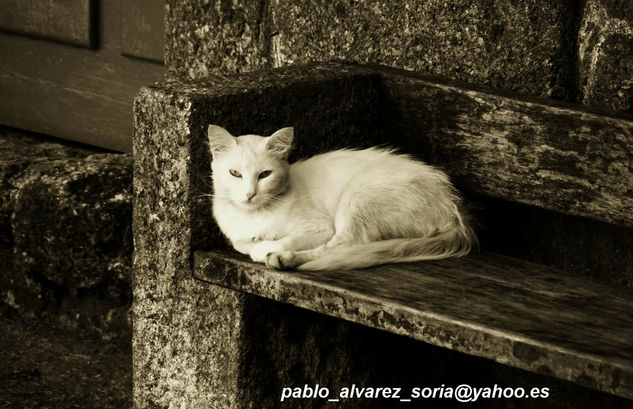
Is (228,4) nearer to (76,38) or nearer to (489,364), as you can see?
(76,38)

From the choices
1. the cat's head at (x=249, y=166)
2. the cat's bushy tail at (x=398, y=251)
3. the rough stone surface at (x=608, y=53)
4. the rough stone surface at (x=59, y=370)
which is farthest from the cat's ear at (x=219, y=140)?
the rough stone surface at (x=59, y=370)

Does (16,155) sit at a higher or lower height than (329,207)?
lower

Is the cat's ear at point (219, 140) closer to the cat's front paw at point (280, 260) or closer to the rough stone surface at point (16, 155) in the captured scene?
the cat's front paw at point (280, 260)

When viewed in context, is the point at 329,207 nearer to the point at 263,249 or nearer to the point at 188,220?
the point at 263,249

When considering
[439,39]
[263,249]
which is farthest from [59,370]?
[439,39]

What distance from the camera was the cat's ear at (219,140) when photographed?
2.71m

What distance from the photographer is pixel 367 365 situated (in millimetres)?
3254

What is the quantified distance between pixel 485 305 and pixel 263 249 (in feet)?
1.95

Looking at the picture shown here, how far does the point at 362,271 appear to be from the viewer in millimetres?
2736

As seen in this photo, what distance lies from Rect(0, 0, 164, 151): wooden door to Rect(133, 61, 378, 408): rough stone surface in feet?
4.61

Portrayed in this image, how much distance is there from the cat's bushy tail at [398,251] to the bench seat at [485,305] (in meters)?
0.02

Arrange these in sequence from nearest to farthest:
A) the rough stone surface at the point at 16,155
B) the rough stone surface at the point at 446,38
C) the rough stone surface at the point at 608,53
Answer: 1. the rough stone surface at the point at 608,53
2. the rough stone surface at the point at 446,38
3. the rough stone surface at the point at 16,155

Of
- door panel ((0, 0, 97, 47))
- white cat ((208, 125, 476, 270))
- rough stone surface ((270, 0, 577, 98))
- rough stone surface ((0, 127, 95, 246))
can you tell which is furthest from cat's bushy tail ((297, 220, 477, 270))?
door panel ((0, 0, 97, 47))

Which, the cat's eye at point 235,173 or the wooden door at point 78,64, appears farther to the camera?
the wooden door at point 78,64
